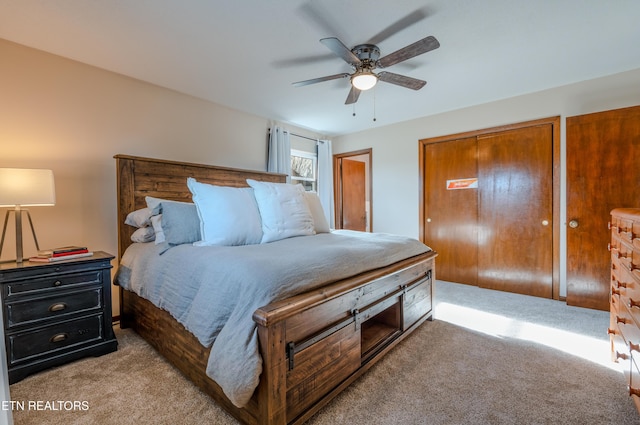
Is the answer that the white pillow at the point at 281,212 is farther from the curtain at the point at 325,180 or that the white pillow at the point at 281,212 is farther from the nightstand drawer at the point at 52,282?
the curtain at the point at 325,180

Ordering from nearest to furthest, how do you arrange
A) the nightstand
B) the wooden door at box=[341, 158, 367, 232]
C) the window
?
the nightstand → the window → the wooden door at box=[341, 158, 367, 232]

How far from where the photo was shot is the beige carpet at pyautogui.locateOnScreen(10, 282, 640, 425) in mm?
1422

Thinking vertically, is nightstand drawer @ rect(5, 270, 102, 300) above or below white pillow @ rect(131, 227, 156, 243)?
below

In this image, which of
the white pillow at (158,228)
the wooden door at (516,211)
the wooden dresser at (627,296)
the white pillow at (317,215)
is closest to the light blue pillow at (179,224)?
the white pillow at (158,228)

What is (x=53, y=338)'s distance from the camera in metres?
1.86

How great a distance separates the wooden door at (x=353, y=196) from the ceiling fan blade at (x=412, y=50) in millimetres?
3309

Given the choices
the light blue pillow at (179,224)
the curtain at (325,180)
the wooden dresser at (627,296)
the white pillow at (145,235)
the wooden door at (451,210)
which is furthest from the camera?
the curtain at (325,180)

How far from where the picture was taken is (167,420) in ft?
4.60

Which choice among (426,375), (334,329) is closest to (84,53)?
(334,329)

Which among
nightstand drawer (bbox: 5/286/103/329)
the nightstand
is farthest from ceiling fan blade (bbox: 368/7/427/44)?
nightstand drawer (bbox: 5/286/103/329)

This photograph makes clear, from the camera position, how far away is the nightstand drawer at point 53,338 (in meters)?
1.74

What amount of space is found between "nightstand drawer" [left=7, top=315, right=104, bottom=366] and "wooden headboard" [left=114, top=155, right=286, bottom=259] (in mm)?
703

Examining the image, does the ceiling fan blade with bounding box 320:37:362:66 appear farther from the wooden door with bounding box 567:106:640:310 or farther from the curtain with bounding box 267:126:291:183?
the wooden door with bounding box 567:106:640:310

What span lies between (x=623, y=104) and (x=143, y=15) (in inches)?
171
